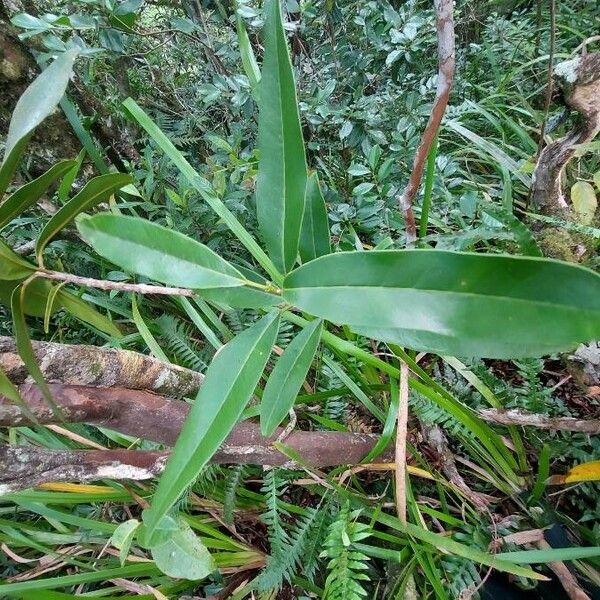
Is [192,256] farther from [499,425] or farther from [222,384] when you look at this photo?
[499,425]

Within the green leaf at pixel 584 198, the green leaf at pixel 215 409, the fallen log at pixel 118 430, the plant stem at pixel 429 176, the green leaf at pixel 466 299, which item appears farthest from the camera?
the green leaf at pixel 584 198

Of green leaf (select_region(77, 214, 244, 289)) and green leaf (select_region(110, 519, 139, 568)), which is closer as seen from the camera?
green leaf (select_region(77, 214, 244, 289))

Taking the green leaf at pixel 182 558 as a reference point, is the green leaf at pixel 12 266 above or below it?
above

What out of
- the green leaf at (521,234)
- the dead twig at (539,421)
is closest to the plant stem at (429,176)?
the green leaf at (521,234)

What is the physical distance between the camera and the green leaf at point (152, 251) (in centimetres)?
36

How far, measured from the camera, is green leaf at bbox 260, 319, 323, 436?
18.2 inches

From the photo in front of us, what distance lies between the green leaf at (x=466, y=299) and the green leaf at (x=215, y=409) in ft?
0.29

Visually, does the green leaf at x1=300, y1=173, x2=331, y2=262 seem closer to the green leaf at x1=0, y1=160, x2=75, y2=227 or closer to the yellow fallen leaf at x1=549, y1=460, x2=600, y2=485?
the green leaf at x1=0, y1=160, x2=75, y2=227

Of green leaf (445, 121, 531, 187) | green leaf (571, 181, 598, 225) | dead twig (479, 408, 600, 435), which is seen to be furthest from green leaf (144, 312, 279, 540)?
green leaf (445, 121, 531, 187)

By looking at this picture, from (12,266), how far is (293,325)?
65 cm

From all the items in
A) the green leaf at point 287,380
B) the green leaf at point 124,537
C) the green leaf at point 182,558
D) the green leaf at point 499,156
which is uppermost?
the green leaf at point 287,380

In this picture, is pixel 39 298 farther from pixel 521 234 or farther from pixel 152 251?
pixel 521 234

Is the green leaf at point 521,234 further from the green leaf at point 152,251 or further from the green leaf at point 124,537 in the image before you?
the green leaf at point 124,537

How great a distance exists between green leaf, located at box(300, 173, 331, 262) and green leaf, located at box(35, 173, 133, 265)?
0.20 m
